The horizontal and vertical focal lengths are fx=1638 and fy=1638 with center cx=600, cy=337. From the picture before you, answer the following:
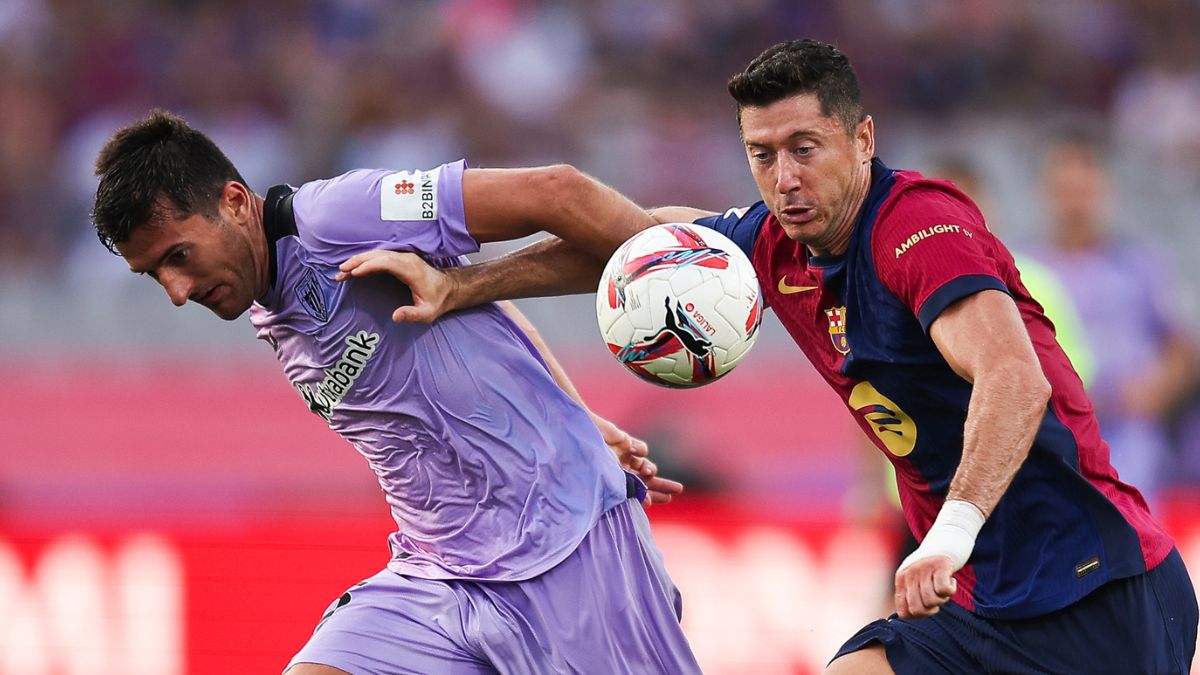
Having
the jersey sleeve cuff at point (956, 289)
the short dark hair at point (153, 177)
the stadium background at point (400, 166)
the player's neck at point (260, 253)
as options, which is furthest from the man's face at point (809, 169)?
the stadium background at point (400, 166)

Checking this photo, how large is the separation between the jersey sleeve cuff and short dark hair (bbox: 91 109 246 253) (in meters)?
2.06

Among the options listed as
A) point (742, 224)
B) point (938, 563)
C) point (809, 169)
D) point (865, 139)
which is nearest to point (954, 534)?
point (938, 563)

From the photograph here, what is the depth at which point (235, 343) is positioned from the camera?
12.2 metres

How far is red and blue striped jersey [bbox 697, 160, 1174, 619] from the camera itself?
4156 millimetres

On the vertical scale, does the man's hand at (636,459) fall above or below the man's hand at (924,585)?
above

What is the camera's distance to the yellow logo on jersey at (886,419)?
4.41m

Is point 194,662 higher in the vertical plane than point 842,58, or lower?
lower

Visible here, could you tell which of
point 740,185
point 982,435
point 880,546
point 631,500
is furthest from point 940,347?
point 740,185

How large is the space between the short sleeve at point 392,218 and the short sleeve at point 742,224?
78cm

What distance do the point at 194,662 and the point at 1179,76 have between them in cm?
975

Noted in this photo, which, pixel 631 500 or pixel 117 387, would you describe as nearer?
pixel 631 500

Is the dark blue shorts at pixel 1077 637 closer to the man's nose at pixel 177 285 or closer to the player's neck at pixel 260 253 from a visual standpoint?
the player's neck at pixel 260 253

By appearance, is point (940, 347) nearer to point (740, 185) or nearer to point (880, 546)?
point (880, 546)

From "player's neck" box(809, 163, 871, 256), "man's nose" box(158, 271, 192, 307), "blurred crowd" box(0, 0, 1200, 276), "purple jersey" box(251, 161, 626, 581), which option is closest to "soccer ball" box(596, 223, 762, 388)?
"player's neck" box(809, 163, 871, 256)
